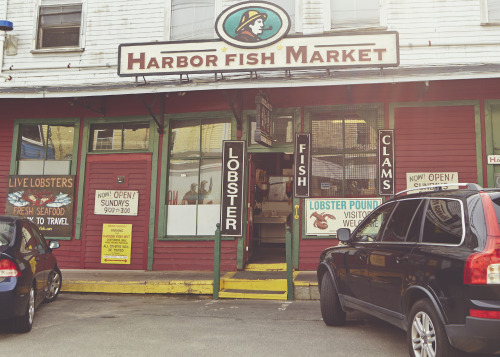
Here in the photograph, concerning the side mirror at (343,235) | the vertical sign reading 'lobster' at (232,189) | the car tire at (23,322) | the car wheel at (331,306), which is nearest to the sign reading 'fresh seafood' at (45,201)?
the vertical sign reading 'lobster' at (232,189)

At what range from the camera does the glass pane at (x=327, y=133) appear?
34.4 feet

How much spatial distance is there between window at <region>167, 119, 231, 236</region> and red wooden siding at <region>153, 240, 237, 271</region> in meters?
0.28

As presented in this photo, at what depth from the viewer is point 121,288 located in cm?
912

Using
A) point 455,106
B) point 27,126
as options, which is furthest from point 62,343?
point 455,106

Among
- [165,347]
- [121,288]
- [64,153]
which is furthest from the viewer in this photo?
[64,153]

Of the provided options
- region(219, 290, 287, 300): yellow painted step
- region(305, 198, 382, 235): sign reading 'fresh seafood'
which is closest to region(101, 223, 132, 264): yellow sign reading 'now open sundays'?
region(219, 290, 287, 300): yellow painted step

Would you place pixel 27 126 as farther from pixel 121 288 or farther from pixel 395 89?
pixel 395 89

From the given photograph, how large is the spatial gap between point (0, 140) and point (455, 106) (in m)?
10.6

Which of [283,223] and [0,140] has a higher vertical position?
[0,140]

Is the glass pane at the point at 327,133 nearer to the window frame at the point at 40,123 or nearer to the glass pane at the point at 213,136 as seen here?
the glass pane at the point at 213,136

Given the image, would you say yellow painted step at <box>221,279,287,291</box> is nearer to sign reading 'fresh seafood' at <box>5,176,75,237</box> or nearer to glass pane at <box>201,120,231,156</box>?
glass pane at <box>201,120,231,156</box>

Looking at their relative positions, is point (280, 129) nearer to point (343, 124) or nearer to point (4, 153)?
point (343, 124)

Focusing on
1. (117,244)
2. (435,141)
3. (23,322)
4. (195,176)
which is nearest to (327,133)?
(435,141)

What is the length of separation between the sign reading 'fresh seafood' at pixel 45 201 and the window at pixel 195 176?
96.7 inches
